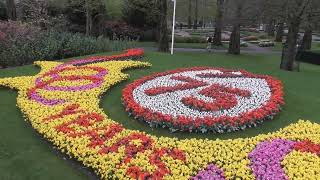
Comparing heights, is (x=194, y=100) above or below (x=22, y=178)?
above

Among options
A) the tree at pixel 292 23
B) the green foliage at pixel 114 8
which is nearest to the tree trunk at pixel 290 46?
Result: the tree at pixel 292 23

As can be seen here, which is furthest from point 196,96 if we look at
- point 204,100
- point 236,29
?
point 236,29

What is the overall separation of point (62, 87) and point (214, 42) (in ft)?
96.0

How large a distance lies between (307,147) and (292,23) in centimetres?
1401

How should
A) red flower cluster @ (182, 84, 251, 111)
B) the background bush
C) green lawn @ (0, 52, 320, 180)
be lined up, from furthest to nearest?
1. the background bush
2. red flower cluster @ (182, 84, 251, 111)
3. green lawn @ (0, 52, 320, 180)

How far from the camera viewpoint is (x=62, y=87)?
1327 cm

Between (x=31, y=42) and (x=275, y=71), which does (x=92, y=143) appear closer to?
(x=275, y=71)

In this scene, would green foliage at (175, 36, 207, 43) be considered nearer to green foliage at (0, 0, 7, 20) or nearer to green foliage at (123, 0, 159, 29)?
green foliage at (123, 0, 159, 29)

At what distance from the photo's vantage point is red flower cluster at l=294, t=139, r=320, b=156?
8.65 m

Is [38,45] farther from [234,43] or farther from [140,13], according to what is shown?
[140,13]

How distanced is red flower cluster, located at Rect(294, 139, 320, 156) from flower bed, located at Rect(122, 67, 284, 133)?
4.95 feet

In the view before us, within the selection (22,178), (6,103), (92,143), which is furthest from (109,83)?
(22,178)

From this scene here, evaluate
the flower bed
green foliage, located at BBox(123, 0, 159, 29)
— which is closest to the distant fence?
green foliage, located at BBox(123, 0, 159, 29)

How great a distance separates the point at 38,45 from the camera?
830 inches
